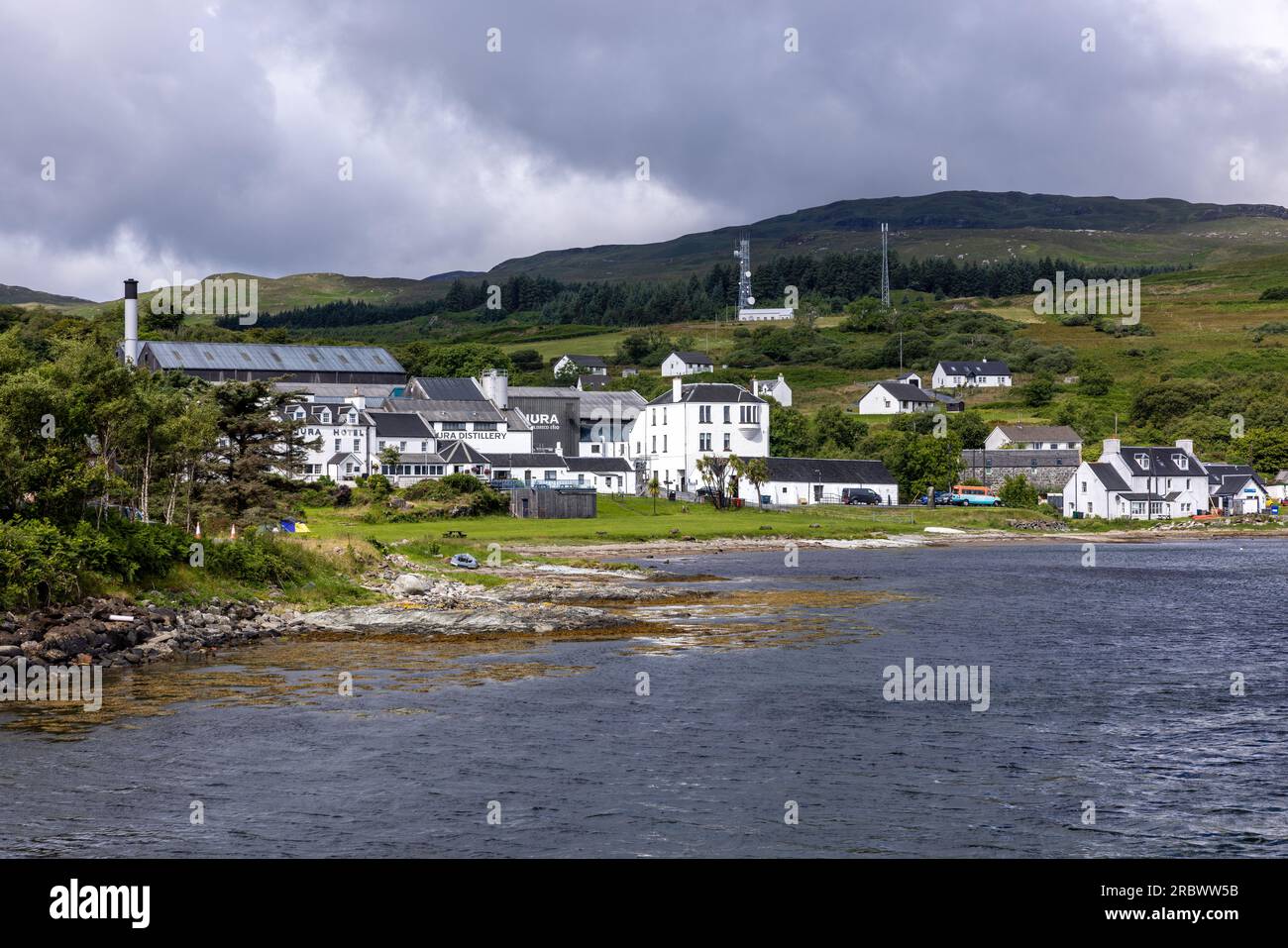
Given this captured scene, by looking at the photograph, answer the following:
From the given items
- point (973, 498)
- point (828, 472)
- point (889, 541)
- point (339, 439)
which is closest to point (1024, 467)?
point (973, 498)

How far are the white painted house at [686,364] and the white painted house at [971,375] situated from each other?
1331 inches

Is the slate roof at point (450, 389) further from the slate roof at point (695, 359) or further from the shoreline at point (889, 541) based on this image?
the shoreline at point (889, 541)

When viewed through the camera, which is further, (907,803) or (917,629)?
(917,629)

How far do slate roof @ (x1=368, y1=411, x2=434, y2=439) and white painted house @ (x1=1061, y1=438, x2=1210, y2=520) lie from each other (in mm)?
62862

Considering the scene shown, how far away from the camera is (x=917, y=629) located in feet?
149

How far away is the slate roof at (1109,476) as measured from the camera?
121 metres

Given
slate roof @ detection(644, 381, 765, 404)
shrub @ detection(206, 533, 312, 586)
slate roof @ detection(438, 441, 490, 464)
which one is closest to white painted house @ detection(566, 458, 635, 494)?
slate roof @ detection(438, 441, 490, 464)

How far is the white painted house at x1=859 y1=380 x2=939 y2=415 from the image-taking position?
16875cm

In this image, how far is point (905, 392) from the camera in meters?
171

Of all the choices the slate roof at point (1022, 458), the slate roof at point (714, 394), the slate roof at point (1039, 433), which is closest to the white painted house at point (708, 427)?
the slate roof at point (714, 394)
